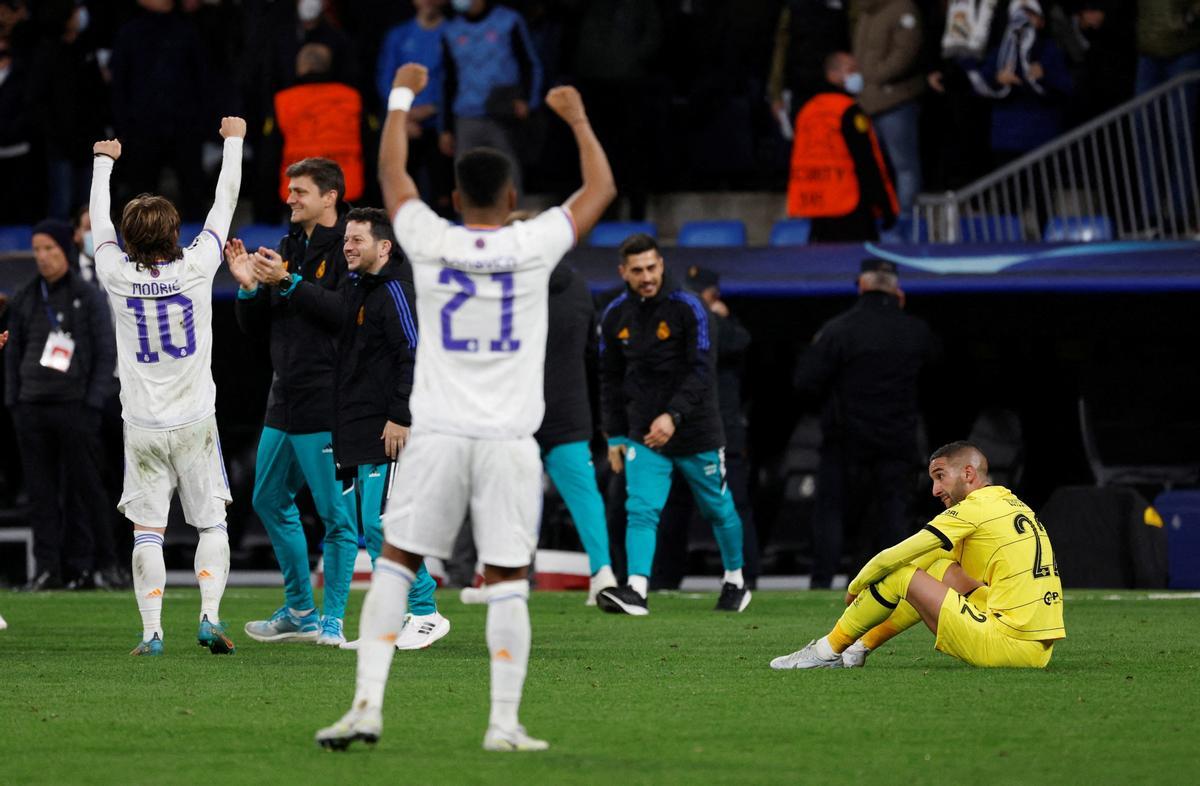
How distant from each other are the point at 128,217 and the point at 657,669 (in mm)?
2728

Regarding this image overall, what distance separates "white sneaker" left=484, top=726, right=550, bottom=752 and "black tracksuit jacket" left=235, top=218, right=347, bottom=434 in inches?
124

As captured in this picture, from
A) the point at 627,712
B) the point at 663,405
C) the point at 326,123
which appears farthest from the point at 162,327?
the point at 326,123

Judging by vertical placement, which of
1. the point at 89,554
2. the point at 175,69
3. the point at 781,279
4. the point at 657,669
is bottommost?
the point at 89,554

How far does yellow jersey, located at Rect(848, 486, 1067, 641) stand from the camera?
7312 millimetres

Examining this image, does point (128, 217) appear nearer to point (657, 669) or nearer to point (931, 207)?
point (657, 669)

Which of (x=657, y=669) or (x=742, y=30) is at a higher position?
(x=742, y=30)

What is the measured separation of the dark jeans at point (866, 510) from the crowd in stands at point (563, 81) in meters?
3.05

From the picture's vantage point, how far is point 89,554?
42.8 feet

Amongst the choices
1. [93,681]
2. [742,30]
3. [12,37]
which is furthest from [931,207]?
[93,681]

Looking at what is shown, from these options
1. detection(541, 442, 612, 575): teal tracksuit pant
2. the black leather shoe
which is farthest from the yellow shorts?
the black leather shoe

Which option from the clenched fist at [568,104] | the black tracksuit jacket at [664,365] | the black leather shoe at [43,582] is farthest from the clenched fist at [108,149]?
the black leather shoe at [43,582]

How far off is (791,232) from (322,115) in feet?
12.3

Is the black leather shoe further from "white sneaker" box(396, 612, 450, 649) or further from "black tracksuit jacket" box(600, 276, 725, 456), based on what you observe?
"white sneaker" box(396, 612, 450, 649)

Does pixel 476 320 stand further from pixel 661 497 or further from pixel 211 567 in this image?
pixel 661 497
